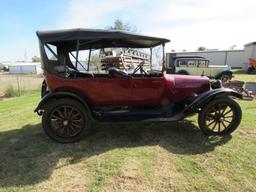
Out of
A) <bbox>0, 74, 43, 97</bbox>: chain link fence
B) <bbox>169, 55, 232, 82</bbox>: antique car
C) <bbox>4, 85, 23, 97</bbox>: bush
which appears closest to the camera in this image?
<bbox>4, 85, 23, 97</bbox>: bush

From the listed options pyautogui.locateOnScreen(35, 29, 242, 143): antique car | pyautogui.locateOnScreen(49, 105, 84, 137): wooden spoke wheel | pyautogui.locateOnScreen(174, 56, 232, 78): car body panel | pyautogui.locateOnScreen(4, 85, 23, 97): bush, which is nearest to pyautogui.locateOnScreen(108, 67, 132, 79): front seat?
pyautogui.locateOnScreen(35, 29, 242, 143): antique car

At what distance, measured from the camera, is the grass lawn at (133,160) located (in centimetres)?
295

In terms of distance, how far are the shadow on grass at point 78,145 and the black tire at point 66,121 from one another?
0.16m

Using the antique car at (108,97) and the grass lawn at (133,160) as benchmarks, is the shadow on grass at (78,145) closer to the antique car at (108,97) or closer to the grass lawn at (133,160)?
the grass lawn at (133,160)

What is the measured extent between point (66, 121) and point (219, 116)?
285 cm

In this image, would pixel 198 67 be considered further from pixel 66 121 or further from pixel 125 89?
pixel 66 121

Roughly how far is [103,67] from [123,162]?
2.84 m

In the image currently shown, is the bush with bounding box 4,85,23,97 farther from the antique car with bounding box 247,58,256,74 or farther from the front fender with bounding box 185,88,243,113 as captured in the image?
the antique car with bounding box 247,58,256,74

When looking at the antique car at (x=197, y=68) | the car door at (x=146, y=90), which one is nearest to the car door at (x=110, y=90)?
the car door at (x=146, y=90)

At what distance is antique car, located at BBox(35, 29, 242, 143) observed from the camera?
4.17 m

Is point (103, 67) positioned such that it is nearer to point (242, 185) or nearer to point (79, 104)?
point (79, 104)

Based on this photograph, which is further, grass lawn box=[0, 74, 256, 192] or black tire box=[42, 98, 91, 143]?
black tire box=[42, 98, 91, 143]

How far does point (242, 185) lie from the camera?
2.86 meters

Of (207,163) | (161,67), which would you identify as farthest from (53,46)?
(207,163)
